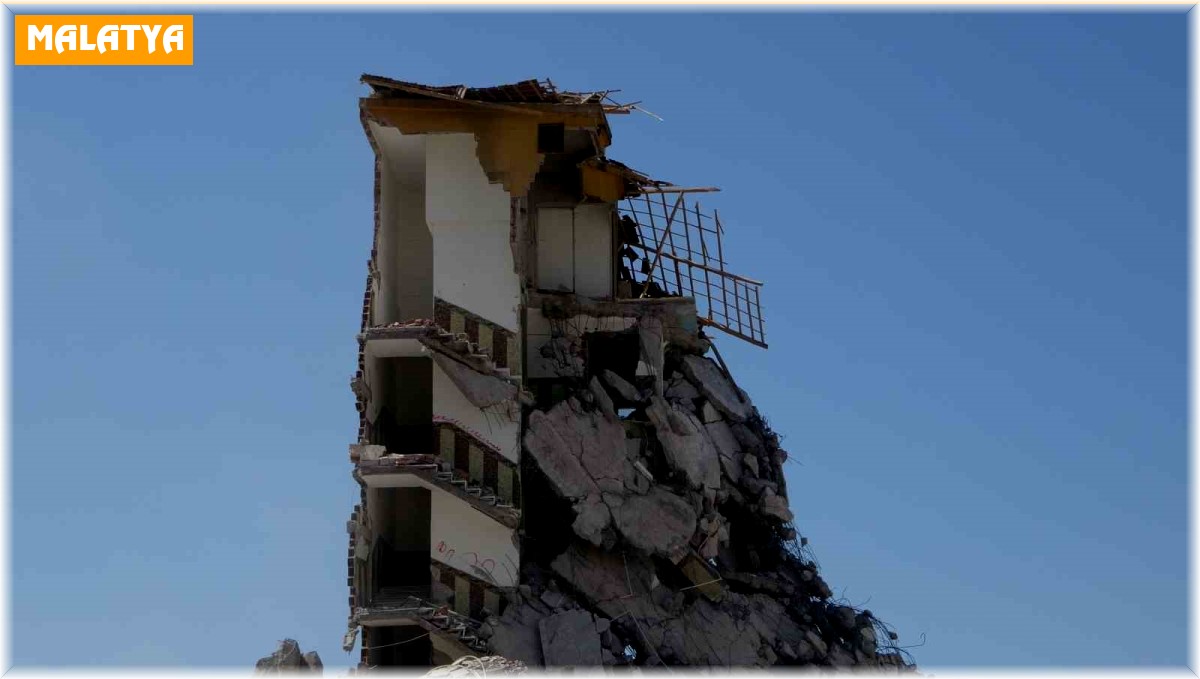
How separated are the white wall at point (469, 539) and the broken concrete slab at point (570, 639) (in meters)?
1.52

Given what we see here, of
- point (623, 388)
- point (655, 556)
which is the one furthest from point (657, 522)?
point (623, 388)

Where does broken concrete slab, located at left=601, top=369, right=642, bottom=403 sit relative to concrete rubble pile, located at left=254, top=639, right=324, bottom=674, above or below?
above

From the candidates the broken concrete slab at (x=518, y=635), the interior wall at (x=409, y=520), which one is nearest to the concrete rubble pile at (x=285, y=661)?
the broken concrete slab at (x=518, y=635)

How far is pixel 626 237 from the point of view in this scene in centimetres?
6419

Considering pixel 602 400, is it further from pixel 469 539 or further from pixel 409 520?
pixel 409 520

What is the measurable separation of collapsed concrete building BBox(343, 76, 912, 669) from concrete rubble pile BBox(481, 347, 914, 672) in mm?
62

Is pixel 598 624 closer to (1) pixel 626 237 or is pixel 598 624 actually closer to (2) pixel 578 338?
(2) pixel 578 338

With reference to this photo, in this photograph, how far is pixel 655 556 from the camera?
191ft

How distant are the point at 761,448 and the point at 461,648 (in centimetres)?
1248

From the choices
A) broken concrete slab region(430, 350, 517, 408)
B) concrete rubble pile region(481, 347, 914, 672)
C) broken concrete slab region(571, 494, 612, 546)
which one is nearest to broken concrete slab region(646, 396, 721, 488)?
concrete rubble pile region(481, 347, 914, 672)

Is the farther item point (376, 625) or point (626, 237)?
point (626, 237)

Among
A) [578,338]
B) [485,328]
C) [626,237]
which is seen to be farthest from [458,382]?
[626,237]

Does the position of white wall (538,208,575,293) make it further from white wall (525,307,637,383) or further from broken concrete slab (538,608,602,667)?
broken concrete slab (538,608,602,667)

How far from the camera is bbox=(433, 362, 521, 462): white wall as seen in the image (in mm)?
56188
